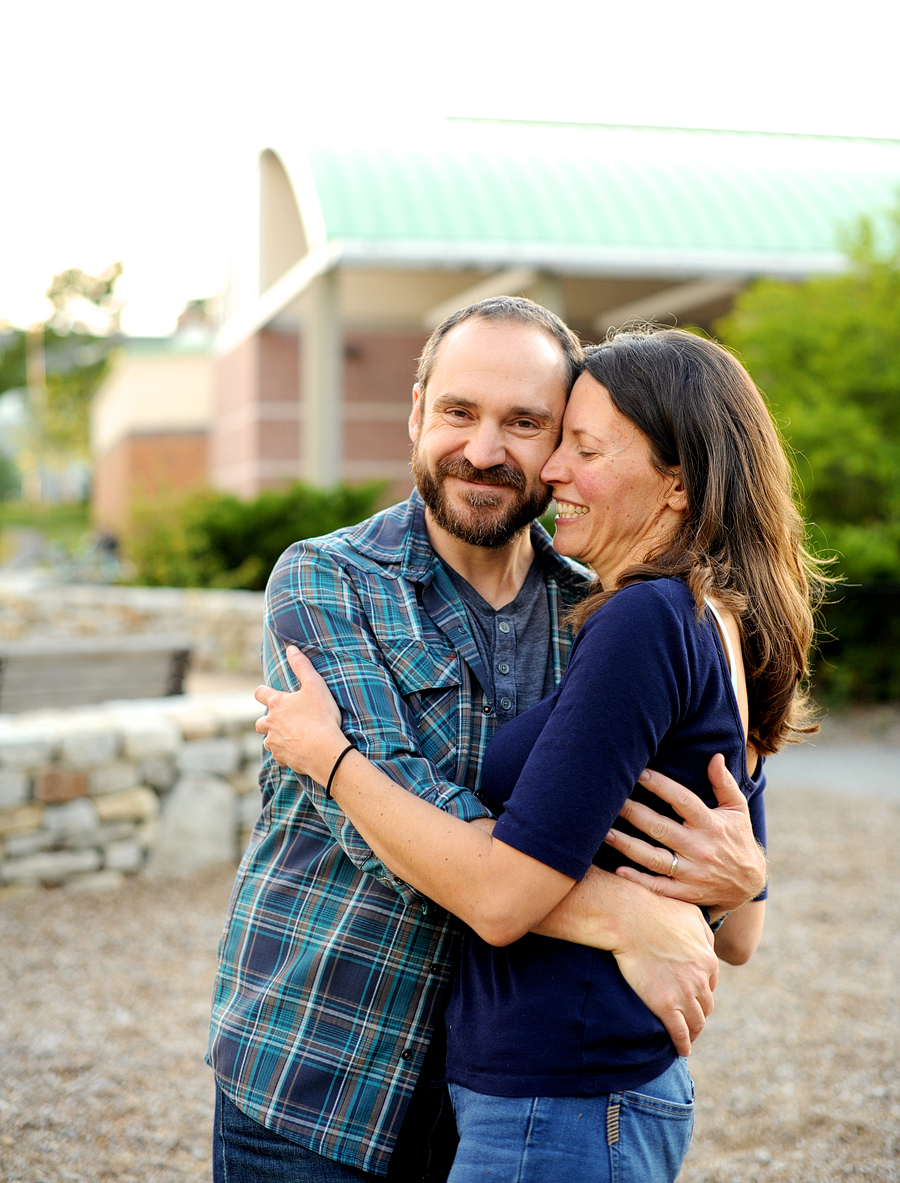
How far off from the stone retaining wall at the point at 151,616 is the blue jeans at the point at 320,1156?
26.7 feet

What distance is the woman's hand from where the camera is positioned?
1.86m

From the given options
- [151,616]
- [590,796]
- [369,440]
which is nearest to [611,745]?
[590,796]

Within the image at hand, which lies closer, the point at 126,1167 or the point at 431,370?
the point at 431,370

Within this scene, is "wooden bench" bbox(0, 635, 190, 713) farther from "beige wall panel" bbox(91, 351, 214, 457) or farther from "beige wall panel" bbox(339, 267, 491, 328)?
"beige wall panel" bbox(91, 351, 214, 457)

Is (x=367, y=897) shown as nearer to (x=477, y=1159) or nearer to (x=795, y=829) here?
(x=477, y=1159)

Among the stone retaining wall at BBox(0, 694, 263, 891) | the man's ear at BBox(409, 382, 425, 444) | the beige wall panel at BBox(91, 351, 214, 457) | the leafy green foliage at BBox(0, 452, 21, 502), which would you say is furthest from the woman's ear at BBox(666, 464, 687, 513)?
the leafy green foliage at BBox(0, 452, 21, 502)

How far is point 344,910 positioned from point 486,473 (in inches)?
34.0

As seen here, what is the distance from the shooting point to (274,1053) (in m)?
1.95

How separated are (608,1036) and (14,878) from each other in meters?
4.60

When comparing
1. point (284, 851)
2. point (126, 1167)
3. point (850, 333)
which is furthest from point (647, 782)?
point (850, 333)

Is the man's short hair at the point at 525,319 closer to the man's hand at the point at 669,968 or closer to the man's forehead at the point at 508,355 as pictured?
the man's forehead at the point at 508,355

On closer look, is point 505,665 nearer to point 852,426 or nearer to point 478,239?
point 852,426

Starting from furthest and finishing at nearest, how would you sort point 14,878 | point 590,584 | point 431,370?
point 14,878 → point 590,584 → point 431,370

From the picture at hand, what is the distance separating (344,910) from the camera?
1.95 metres
